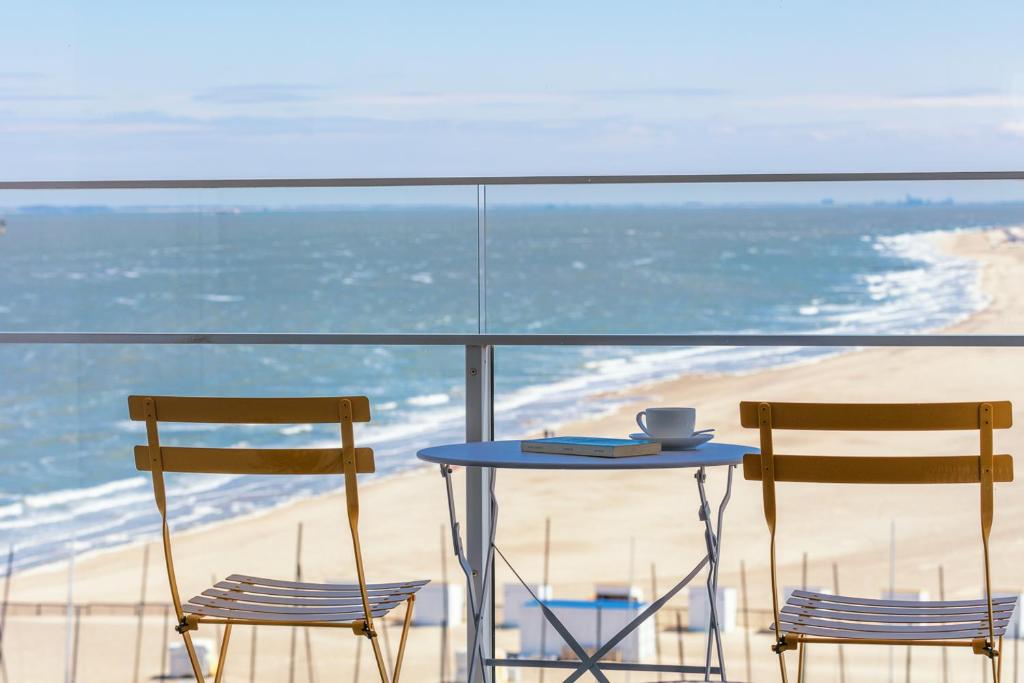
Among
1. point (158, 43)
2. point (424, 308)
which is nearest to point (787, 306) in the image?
point (424, 308)

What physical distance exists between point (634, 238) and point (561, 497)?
7.43m

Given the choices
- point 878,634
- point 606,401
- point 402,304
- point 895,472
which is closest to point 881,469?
point 895,472

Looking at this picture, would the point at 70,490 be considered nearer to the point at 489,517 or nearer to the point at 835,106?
the point at 835,106

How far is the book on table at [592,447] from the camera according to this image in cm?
262

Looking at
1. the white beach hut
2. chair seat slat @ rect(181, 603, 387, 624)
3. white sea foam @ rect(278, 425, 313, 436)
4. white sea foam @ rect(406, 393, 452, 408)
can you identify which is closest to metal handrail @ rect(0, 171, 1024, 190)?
chair seat slat @ rect(181, 603, 387, 624)

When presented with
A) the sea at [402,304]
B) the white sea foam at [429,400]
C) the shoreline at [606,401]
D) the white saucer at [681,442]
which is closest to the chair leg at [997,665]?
the white saucer at [681,442]

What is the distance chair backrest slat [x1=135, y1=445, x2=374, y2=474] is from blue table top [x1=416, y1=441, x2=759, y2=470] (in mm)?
160

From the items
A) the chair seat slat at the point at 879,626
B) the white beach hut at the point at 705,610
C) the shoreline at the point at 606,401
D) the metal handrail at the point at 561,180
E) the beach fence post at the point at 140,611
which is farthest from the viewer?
the shoreline at the point at 606,401

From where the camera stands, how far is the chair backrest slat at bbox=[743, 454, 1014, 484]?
7.96ft

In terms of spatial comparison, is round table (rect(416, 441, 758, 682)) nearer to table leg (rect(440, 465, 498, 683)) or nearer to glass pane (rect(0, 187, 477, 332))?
table leg (rect(440, 465, 498, 683))

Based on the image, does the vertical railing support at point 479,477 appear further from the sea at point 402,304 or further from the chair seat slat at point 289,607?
the sea at point 402,304

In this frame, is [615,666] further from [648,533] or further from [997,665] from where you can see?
[648,533]

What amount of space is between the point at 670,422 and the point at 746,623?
14977 mm

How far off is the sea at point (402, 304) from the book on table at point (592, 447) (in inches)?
623
